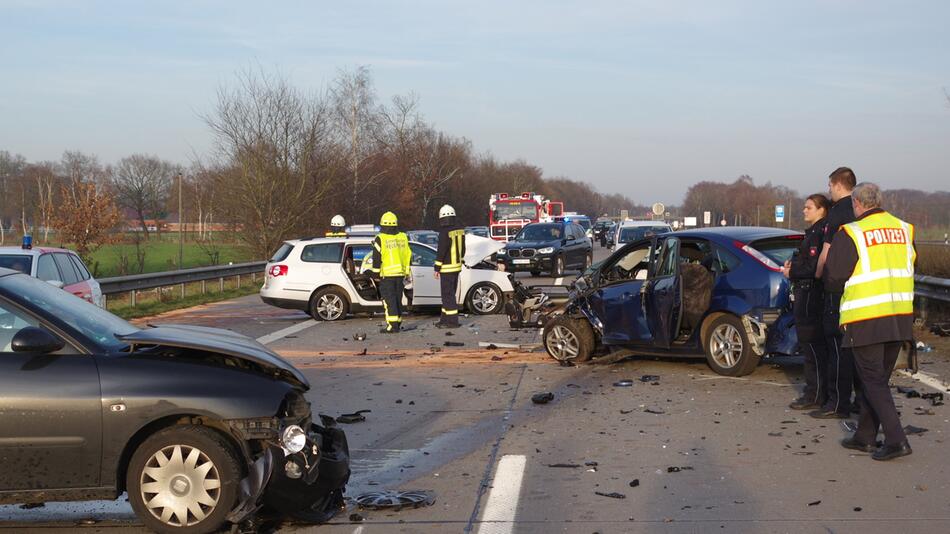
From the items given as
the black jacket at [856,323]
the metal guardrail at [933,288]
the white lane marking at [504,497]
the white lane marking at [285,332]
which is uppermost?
the black jacket at [856,323]

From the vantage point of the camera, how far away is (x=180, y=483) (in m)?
5.38

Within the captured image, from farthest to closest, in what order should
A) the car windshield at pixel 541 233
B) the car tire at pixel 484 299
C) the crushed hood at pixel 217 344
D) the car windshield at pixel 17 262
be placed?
the car windshield at pixel 541 233 < the car tire at pixel 484 299 < the car windshield at pixel 17 262 < the crushed hood at pixel 217 344

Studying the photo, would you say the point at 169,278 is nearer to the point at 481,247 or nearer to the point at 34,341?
the point at 481,247

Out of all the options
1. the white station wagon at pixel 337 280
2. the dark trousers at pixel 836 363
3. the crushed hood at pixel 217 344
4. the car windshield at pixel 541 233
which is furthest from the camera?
the car windshield at pixel 541 233

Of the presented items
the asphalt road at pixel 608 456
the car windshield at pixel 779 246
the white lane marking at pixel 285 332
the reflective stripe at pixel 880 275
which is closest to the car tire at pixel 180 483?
the asphalt road at pixel 608 456

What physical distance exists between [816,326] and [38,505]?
20.3ft

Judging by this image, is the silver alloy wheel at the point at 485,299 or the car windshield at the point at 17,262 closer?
the car windshield at the point at 17,262

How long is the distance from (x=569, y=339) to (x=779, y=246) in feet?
9.71

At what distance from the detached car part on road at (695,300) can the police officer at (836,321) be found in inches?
53.6

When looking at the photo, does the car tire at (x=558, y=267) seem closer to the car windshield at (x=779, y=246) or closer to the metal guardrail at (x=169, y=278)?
the metal guardrail at (x=169, y=278)

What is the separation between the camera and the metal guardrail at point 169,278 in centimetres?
2017

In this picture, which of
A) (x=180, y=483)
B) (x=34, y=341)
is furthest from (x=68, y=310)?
(x=180, y=483)

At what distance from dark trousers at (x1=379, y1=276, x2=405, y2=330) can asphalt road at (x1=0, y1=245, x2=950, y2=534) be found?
361 centimetres

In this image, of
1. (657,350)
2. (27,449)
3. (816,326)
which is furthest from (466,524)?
(657,350)
